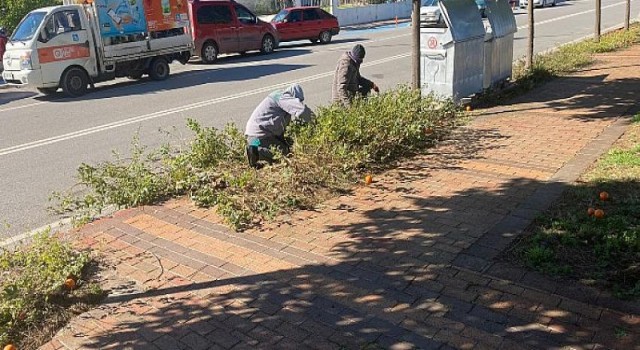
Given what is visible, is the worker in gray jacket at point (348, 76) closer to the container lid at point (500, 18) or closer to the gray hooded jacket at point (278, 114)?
the gray hooded jacket at point (278, 114)

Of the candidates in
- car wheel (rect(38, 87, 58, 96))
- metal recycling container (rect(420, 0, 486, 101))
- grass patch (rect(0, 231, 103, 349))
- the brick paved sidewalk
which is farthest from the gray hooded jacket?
car wheel (rect(38, 87, 58, 96))

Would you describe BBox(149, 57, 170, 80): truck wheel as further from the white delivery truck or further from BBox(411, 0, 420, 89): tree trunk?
BBox(411, 0, 420, 89): tree trunk

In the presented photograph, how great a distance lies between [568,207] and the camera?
522 centimetres

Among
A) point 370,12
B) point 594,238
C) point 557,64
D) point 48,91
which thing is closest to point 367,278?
point 594,238

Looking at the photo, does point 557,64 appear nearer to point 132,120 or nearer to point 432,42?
point 432,42

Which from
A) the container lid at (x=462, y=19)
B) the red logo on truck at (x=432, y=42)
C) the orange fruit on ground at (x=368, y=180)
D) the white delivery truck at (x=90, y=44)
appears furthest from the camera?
the white delivery truck at (x=90, y=44)

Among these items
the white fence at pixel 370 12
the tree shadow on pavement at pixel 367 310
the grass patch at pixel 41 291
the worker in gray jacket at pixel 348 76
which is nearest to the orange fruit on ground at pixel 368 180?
the tree shadow on pavement at pixel 367 310

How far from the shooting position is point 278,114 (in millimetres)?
6758

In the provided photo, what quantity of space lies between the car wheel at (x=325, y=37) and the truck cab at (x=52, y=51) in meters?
12.3

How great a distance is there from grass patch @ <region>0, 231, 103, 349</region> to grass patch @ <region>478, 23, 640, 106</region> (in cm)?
743

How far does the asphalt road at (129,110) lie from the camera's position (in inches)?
290

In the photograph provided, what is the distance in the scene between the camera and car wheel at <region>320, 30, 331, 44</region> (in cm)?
2508

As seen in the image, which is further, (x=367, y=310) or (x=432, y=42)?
(x=432, y=42)

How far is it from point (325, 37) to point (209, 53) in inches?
274
